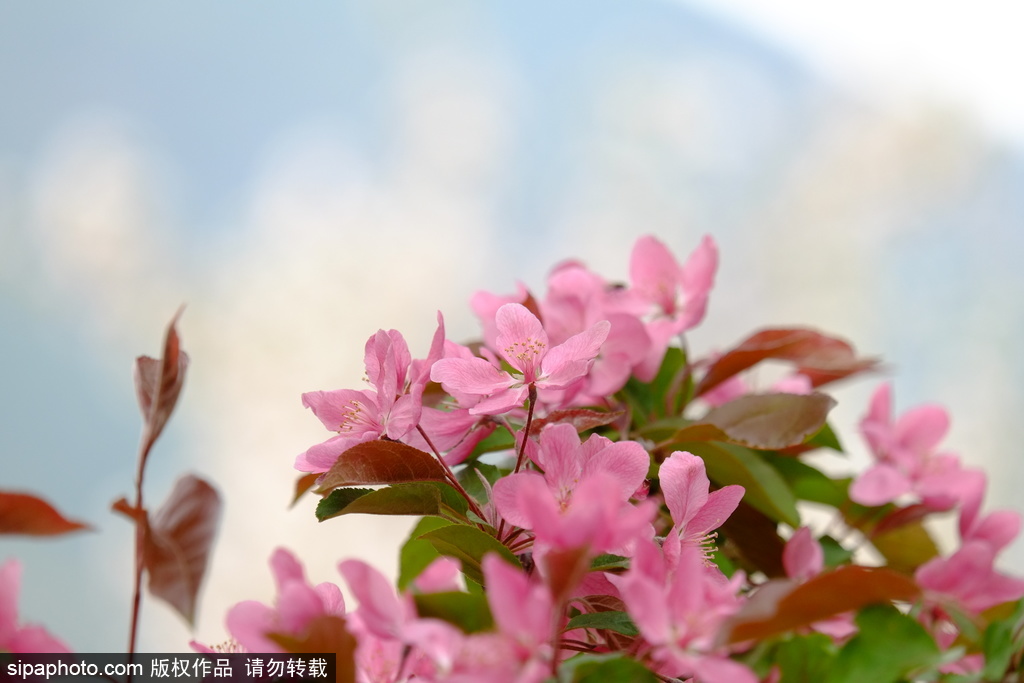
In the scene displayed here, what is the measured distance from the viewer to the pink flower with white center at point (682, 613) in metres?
0.29

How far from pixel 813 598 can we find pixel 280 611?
0.20 metres

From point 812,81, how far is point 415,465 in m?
2.39

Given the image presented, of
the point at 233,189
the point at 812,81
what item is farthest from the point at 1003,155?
the point at 233,189

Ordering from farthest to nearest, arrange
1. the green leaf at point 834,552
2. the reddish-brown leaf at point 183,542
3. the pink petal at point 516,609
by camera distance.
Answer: the green leaf at point 834,552
the reddish-brown leaf at point 183,542
the pink petal at point 516,609

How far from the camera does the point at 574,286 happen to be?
597 millimetres

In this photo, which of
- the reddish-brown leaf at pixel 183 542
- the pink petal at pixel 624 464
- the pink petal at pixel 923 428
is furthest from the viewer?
the pink petal at pixel 923 428

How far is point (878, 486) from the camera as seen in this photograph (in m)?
0.63

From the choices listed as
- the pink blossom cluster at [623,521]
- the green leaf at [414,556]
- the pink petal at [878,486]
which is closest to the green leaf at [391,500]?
the pink blossom cluster at [623,521]

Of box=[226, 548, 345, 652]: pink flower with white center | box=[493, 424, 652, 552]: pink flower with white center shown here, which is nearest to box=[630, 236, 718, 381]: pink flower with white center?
box=[493, 424, 652, 552]: pink flower with white center

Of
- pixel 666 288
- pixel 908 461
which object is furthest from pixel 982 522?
pixel 666 288

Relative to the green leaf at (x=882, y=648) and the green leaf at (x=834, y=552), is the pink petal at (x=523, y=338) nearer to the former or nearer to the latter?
the green leaf at (x=882, y=648)

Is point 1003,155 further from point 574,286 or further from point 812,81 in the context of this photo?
point 574,286

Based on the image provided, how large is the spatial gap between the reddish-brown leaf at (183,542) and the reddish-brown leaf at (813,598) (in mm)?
308

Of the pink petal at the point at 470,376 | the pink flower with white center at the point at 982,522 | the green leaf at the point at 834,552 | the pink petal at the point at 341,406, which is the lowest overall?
the green leaf at the point at 834,552
